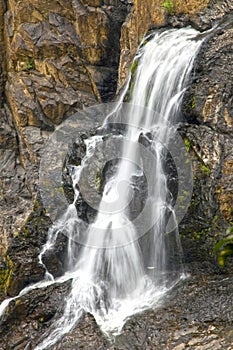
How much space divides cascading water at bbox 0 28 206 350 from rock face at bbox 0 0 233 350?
31 cm

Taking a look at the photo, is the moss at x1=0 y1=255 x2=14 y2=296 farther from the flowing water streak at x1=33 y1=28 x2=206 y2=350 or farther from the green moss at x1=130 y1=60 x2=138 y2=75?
the green moss at x1=130 y1=60 x2=138 y2=75

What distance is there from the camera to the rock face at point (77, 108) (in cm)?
793

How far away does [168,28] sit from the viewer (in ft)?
35.4

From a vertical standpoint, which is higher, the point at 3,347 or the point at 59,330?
the point at 59,330

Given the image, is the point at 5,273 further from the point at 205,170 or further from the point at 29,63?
the point at 29,63

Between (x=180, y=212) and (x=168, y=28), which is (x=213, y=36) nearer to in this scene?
(x=168, y=28)

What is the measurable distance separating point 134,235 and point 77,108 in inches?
192

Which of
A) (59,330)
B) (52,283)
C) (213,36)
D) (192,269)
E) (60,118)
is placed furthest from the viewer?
(60,118)

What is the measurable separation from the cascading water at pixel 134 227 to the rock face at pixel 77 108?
12.1 inches

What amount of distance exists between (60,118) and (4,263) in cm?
427

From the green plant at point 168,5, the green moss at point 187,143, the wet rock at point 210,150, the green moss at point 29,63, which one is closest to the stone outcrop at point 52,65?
the green moss at point 29,63

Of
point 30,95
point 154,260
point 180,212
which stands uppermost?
point 30,95

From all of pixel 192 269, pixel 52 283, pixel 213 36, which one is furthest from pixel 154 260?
pixel 213 36

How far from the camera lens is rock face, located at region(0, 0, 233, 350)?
7930 mm
